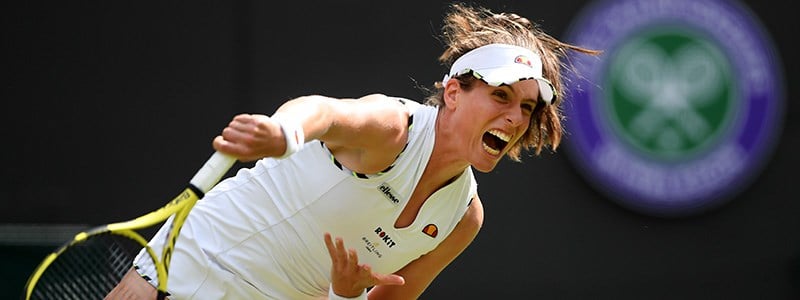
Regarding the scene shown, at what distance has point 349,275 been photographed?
294 centimetres

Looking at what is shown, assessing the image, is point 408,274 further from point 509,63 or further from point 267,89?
point 267,89

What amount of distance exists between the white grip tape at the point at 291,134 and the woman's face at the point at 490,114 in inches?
28.1

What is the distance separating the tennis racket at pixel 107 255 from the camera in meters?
2.41

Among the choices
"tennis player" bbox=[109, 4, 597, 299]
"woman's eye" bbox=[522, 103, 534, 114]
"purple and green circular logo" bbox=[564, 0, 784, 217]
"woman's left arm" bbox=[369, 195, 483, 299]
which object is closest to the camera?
"tennis player" bbox=[109, 4, 597, 299]

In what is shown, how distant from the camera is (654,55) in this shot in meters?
4.98

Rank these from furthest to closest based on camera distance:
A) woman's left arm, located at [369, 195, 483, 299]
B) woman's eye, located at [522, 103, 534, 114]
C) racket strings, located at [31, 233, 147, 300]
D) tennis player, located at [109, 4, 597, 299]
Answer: woman's left arm, located at [369, 195, 483, 299] < woman's eye, located at [522, 103, 534, 114] < tennis player, located at [109, 4, 597, 299] < racket strings, located at [31, 233, 147, 300]

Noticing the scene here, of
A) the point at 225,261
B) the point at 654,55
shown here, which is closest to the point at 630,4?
the point at 654,55

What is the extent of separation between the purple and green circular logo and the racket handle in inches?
105

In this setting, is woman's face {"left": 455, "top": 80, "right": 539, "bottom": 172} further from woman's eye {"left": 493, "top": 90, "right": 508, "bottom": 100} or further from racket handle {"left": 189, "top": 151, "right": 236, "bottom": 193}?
racket handle {"left": 189, "top": 151, "right": 236, "bottom": 193}

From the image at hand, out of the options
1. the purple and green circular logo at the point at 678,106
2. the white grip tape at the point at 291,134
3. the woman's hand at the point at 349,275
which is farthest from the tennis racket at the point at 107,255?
the purple and green circular logo at the point at 678,106

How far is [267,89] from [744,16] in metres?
1.87

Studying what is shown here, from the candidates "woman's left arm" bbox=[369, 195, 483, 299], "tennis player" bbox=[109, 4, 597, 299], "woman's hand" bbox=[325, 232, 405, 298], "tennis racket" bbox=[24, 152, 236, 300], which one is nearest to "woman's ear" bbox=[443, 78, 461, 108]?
"tennis player" bbox=[109, 4, 597, 299]

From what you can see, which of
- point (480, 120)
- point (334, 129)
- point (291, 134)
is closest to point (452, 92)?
point (480, 120)

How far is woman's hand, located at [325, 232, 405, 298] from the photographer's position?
288 cm
